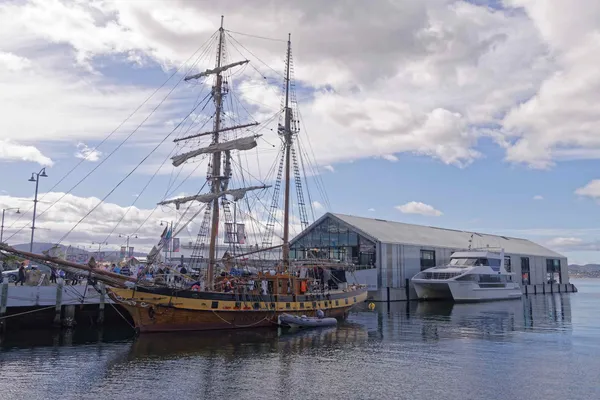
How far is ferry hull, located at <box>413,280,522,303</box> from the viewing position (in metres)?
68.9

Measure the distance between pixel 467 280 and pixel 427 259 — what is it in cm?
780

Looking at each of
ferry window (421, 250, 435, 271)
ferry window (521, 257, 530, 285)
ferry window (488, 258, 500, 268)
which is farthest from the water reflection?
ferry window (521, 257, 530, 285)

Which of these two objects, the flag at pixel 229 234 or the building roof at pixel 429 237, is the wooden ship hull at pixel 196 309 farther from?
the building roof at pixel 429 237

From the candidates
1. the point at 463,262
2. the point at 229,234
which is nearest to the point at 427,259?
the point at 463,262

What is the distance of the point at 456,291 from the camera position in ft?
226

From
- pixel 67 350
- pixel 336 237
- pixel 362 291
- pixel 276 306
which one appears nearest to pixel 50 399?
pixel 67 350

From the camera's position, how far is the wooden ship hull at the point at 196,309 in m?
36.0

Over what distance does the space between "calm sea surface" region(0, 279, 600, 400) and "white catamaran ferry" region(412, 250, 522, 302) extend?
2786cm

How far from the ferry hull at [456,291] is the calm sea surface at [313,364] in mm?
27603

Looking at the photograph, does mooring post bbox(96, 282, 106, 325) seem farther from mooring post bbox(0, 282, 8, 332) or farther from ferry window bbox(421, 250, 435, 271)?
ferry window bbox(421, 250, 435, 271)

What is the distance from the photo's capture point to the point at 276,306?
4119cm

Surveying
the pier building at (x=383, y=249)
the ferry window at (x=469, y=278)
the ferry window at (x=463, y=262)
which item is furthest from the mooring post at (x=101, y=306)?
the ferry window at (x=463, y=262)

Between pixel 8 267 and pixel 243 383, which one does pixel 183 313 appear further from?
pixel 8 267

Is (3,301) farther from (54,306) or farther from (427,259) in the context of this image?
→ (427,259)
